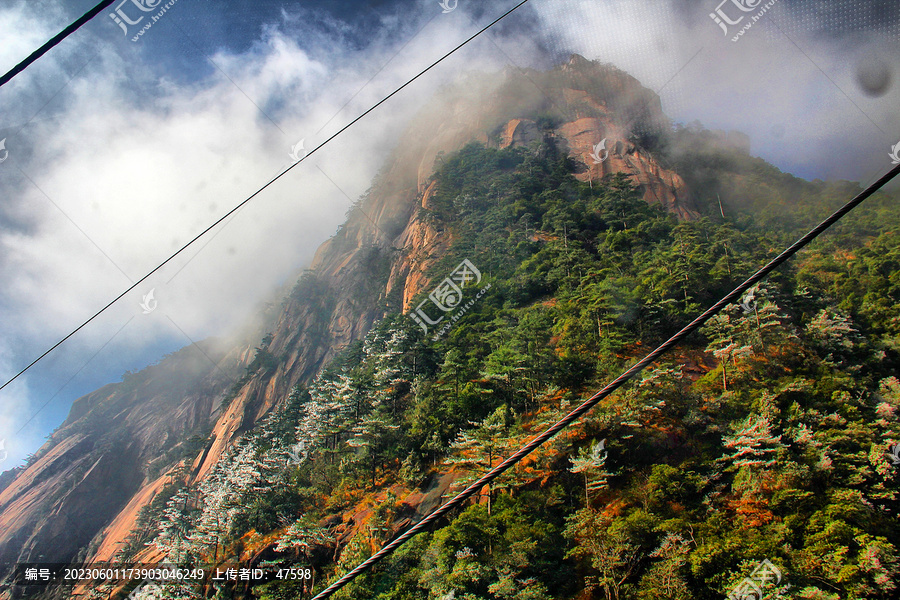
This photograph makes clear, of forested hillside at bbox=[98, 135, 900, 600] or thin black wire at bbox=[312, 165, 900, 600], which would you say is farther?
forested hillside at bbox=[98, 135, 900, 600]

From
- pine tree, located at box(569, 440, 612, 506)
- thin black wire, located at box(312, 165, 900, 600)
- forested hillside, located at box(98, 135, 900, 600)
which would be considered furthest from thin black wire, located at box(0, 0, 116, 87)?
pine tree, located at box(569, 440, 612, 506)

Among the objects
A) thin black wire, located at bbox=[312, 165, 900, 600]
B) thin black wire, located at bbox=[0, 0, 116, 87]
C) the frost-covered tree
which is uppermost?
thin black wire, located at bbox=[0, 0, 116, 87]

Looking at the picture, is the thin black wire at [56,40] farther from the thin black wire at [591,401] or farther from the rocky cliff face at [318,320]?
the rocky cliff face at [318,320]

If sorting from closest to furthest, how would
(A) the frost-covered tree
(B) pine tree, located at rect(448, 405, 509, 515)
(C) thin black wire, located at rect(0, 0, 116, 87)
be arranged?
(C) thin black wire, located at rect(0, 0, 116, 87) < (A) the frost-covered tree < (B) pine tree, located at rect(448, 405, 509, 515)

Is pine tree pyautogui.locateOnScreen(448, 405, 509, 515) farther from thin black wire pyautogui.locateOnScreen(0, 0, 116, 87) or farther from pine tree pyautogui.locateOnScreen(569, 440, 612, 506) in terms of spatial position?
thin black wire pyautogui.locateOnScreen(0, 0, 116, 87)

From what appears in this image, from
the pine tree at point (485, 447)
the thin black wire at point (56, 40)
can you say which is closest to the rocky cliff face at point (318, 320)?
the pine tree at point (485, 447)

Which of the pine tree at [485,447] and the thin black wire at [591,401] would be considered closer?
the thin black wire at [591,401]

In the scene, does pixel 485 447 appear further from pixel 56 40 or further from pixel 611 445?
pixel 56 40
